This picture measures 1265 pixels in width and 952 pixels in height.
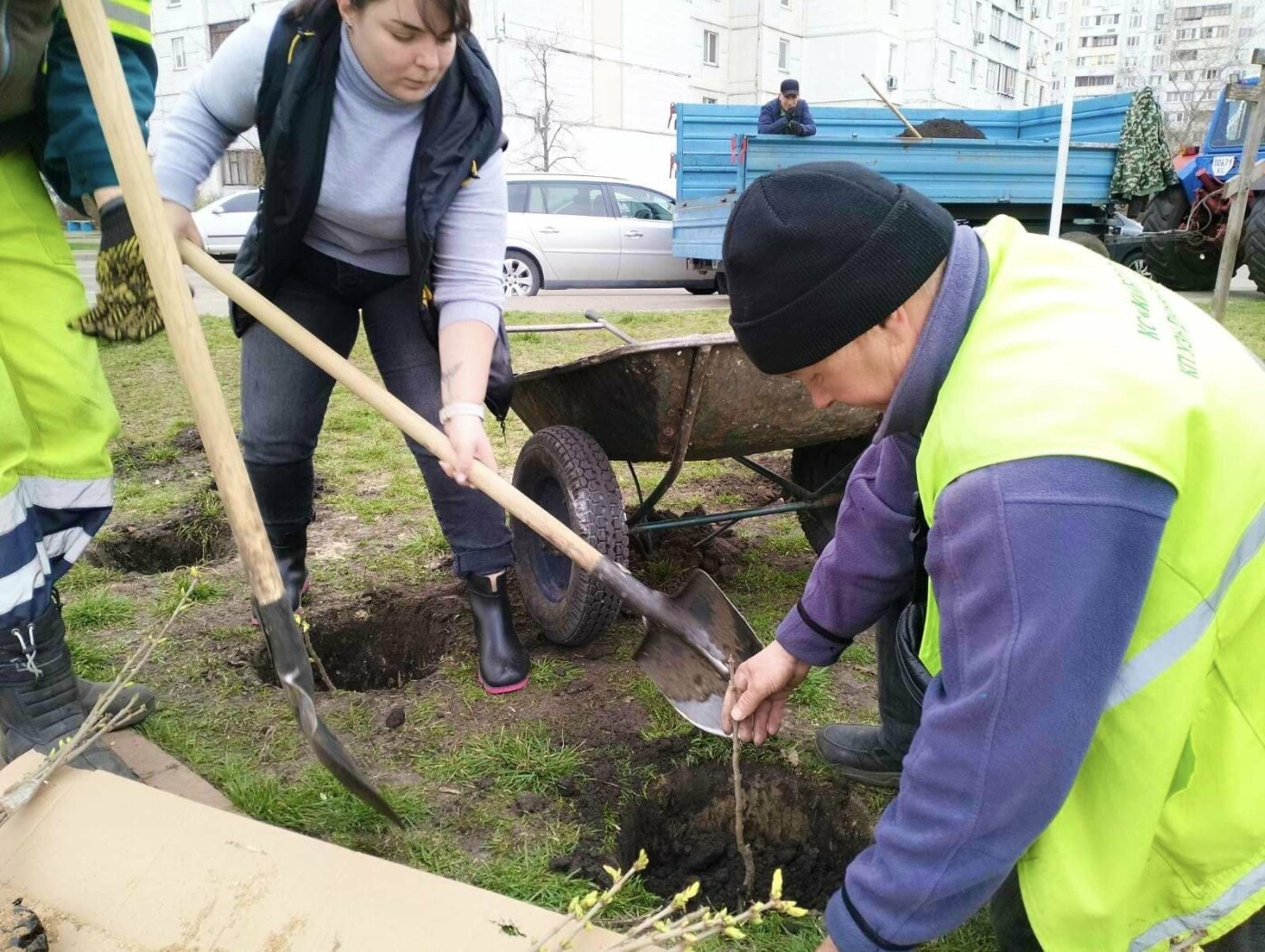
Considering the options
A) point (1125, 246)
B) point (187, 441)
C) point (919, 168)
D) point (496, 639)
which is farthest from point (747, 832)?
point (1125, 246)

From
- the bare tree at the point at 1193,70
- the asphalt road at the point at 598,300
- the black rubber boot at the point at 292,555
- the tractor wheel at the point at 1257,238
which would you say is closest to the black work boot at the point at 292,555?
the black rubber boot at the point at 292,555

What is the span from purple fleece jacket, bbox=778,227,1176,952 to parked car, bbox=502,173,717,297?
389 inches

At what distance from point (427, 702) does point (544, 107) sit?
85.2 ft

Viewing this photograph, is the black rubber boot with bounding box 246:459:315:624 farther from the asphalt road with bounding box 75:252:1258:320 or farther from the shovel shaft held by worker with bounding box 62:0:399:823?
the asphalt road with bounding box 75:252:1258:320

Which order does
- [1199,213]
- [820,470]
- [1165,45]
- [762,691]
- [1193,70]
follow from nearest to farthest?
[762,691] → [820,470] → [1199,213] → [1193,70] → [1165,45]

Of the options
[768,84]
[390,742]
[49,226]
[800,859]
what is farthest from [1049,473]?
[768,84]

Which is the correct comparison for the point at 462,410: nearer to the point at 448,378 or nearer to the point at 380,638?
the point at 448,378

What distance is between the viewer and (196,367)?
1536 mm

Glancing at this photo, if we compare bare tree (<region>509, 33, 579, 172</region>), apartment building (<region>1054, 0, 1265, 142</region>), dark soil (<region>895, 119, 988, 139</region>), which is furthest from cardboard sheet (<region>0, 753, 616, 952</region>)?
apartment building (<region>1054, 0, 1265, 142</region>)

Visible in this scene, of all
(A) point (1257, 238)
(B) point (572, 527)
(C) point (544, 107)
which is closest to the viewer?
(B) point (572, 527)

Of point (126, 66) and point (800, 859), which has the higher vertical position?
point (126, 66)

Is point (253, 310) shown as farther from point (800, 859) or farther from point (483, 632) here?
point (800, 859)

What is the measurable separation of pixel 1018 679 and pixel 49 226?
1949mm

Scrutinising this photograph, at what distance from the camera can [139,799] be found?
4.71 feet
